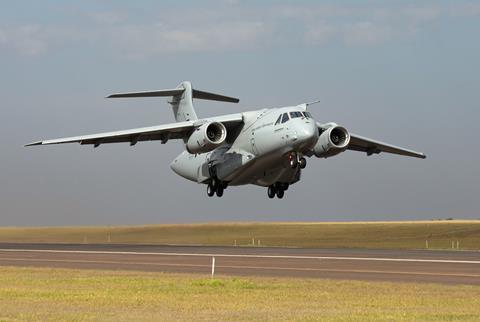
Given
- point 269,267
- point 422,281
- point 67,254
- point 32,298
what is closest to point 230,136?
point 67,254

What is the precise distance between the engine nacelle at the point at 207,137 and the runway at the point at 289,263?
16.4 ft

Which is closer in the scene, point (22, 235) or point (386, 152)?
point (386, 152)

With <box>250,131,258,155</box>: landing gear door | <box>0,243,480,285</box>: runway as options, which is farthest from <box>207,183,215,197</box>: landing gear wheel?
<box>0,243,480,285</box>: runway

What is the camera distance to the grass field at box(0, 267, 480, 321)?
17078mm

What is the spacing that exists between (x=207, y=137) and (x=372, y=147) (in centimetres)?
1196

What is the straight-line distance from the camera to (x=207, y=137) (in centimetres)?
4197

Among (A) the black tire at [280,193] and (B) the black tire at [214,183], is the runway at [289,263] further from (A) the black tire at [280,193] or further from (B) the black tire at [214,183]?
(A) the black tire at [280,193]

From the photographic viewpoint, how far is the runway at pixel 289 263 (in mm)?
27359

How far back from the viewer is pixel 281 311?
17844 millimetres

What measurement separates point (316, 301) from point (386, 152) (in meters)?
32.1

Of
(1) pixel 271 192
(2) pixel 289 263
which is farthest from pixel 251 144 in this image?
(2) pixel 289 263

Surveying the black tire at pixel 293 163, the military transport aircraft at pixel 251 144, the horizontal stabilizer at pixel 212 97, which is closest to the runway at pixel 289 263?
the black tire at pixel 293 163

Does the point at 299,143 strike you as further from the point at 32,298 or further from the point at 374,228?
the point at 374,228

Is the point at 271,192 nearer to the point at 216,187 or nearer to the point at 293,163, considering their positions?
the point at 216,187
